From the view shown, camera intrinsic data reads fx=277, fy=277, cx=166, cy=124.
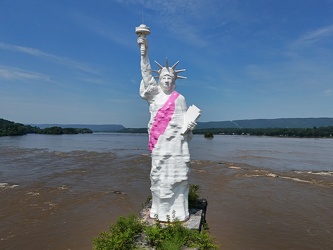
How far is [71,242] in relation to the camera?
8.45 metres

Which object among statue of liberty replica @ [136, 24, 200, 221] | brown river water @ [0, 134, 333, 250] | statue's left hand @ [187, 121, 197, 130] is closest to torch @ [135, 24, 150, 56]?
statue of liberty replica @ [136, 24, 200, 221]

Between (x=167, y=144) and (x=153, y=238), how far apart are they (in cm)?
199

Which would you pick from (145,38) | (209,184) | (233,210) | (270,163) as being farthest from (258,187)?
(145,38)

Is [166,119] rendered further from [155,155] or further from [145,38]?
[145,38]

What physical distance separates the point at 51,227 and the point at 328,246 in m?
9.00

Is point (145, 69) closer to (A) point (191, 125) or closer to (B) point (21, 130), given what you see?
(A) point (191, 125)

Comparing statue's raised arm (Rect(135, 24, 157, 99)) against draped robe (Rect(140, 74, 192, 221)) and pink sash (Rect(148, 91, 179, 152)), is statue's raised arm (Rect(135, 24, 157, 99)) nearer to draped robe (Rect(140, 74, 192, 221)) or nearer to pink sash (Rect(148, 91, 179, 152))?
draped robe (Rect(140, 74, 192, 221))

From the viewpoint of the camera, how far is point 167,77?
6.43 meters

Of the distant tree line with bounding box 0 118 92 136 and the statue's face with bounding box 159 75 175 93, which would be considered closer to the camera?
the statue's face with bounding box 159 75 175 93

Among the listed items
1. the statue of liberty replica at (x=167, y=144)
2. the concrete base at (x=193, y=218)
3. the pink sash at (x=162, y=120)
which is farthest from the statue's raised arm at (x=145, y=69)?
the concrete base at (x=193, y=218)

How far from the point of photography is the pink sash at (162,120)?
6.30 m

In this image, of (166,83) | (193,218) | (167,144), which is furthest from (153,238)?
(166,83)

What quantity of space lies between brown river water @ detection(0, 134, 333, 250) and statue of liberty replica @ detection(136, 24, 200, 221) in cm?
323

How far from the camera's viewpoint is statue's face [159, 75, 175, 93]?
643 cm
